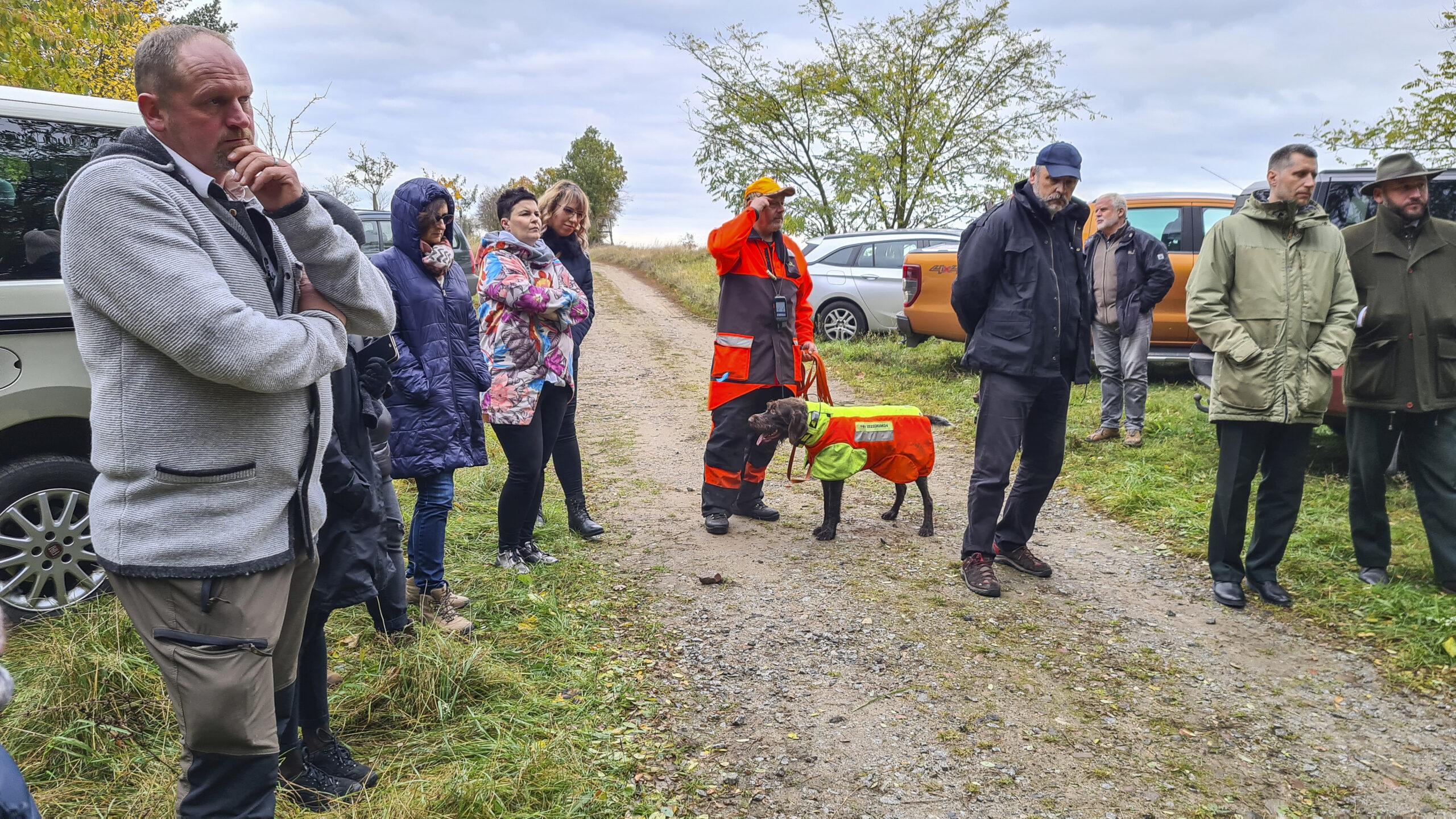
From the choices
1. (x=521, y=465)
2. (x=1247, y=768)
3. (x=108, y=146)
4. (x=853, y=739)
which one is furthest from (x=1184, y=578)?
(x=108, y=146)

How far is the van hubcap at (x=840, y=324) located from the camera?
12.6 meters

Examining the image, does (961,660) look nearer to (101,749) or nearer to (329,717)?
(329,717)

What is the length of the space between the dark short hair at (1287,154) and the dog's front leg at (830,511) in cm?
277

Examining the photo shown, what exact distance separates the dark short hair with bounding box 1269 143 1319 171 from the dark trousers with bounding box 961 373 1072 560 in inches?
55.3

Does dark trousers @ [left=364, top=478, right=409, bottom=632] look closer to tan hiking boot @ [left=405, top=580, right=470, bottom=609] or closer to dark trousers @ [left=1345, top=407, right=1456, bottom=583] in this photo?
tan hiking boot @ [left=405, top=580, right=470, bottom=609]

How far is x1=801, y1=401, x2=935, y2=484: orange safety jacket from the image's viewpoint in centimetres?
508

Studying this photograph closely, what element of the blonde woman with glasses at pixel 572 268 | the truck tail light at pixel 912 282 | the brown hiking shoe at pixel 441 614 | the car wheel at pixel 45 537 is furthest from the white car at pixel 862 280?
the car wheel at pixel 45 537

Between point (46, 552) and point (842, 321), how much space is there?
10.1 meters

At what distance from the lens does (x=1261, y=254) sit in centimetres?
431

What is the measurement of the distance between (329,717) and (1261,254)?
458 centimetres

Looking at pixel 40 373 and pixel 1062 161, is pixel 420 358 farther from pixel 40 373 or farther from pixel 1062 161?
pixel 1062 161

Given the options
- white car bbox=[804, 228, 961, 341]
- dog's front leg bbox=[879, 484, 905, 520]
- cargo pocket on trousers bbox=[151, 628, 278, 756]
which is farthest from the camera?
white car bbox=[804, 228, 961, 341]

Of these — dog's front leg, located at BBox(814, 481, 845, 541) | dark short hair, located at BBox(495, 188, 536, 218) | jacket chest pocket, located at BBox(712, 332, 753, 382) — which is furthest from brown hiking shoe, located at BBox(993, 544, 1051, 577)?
Answer: dark short hair, located at BBox(495, 188, 536, 218)

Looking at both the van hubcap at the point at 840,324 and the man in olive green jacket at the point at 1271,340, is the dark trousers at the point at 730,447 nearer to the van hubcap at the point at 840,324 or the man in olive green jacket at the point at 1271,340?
the man in olive green jacket at the point at 1271,340
